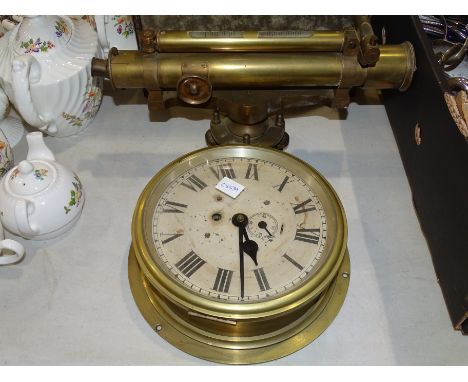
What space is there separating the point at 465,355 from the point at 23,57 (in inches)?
33.9

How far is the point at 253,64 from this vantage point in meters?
0.86

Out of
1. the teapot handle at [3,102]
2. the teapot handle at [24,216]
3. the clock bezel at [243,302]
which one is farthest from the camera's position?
the teapot handle at [3,102]

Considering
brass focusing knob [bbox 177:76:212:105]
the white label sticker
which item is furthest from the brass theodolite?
the white label sticker

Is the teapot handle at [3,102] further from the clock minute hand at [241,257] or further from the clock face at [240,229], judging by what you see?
the clock minute hand at [241,257]

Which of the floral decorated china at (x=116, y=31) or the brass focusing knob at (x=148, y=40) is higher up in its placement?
the brass focusing knob at (x=148, y=40)

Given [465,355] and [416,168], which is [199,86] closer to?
[416,168]

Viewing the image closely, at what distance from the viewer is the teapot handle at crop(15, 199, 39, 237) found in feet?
2.88

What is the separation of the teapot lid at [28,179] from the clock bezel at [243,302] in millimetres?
167

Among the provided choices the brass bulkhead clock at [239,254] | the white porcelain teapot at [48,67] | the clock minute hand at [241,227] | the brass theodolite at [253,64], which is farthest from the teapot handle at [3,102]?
the clock minute hand at [241,227]

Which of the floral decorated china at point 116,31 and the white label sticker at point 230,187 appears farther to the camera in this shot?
the floral decorated china at point 116,31

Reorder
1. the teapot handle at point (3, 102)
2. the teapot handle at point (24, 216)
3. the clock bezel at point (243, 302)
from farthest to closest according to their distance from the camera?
the teapot handle at point (3, 102), the teapot handle at point (24, 216), the clock bezel at point (243, 302)

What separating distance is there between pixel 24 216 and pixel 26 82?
227 mm

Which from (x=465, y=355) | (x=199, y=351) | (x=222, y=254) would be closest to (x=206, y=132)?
(x=222, y=254)

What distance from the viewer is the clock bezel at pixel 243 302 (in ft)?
2.55
